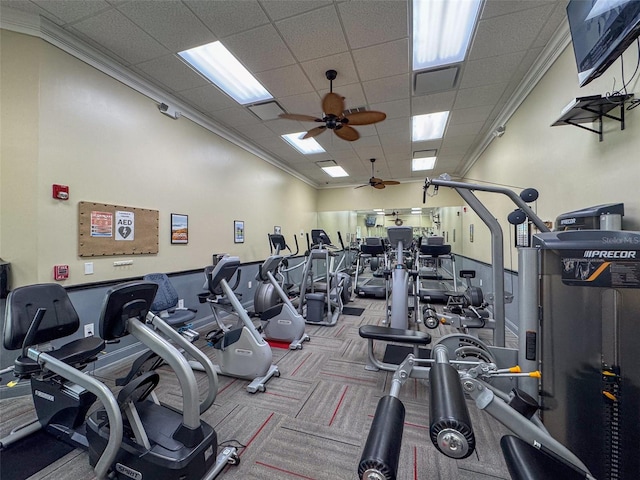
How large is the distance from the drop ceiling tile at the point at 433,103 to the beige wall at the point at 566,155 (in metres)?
0.90

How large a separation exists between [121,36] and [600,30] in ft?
12.5

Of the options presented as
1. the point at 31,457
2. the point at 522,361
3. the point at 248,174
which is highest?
the point at 248,174

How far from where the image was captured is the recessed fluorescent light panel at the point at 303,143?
512 cm

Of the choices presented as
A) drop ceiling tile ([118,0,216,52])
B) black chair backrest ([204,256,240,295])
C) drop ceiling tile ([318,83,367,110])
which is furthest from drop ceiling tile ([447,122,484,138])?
black chair backrest ([204,256,240,295])

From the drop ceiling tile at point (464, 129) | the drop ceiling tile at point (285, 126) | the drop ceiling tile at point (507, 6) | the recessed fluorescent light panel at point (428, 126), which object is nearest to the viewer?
the drop ceiling tile at point (507, 6)

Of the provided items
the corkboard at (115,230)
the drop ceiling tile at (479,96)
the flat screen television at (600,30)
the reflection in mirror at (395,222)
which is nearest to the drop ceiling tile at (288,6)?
the flat screen television at (600,30)

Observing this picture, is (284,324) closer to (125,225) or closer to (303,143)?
(125,225)

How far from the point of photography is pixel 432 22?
8.14 feet

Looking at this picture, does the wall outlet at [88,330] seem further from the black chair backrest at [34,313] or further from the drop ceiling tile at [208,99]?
the drop ceiling tile at [208,99]

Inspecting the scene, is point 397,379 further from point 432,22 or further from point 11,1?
point 11,1

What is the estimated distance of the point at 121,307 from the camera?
4.83ft

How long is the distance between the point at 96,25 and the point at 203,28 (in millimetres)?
968

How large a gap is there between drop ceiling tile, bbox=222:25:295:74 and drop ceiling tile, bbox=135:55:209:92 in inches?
26.7

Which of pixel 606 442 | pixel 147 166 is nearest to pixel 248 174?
pixel 147 166
